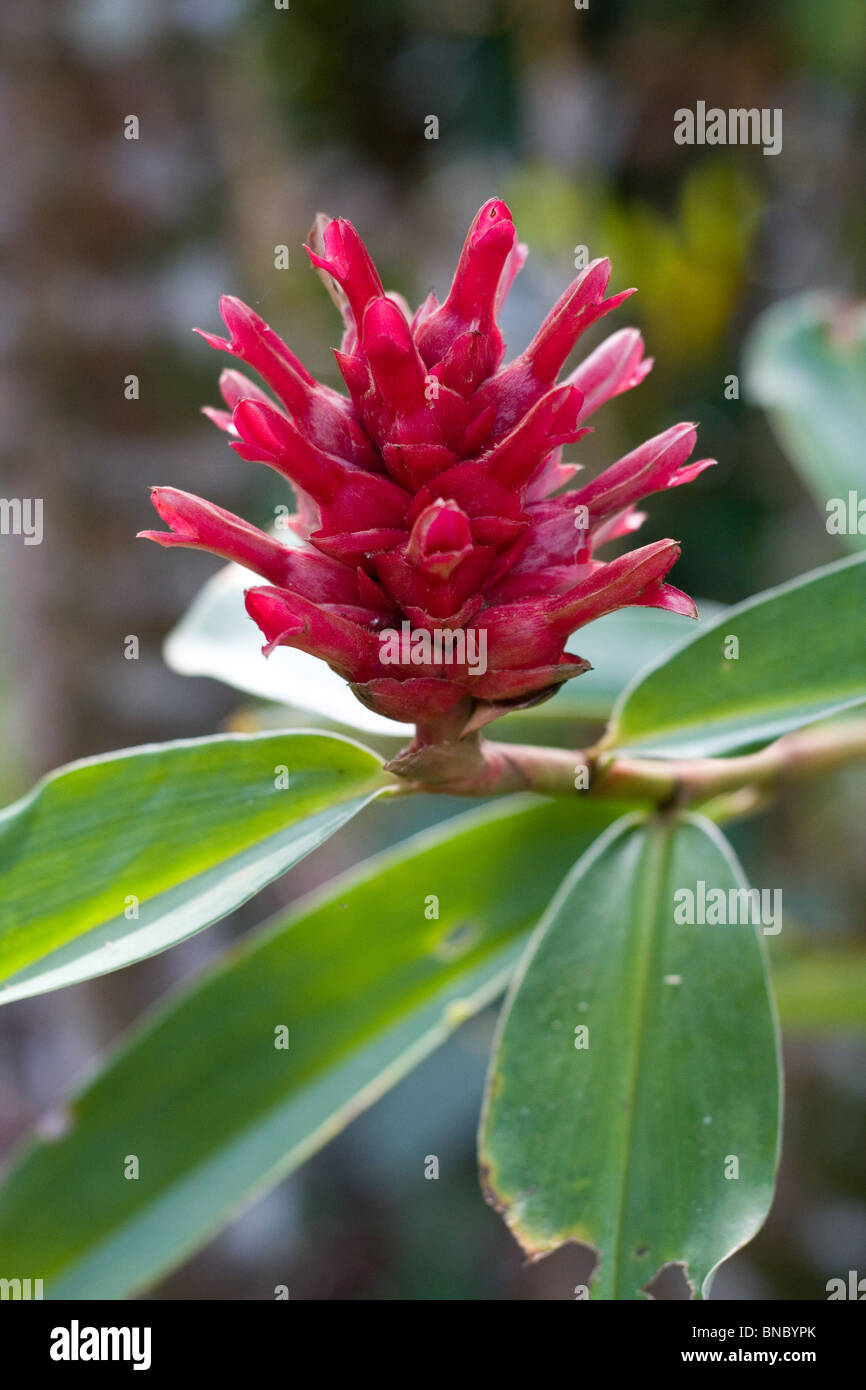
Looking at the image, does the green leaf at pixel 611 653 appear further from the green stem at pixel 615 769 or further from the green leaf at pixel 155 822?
the green leaf at pixel 155 822

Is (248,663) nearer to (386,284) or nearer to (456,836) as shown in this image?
(456,836)

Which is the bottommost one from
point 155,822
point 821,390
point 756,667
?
point 155,822

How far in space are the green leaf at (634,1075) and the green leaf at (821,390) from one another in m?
0.49

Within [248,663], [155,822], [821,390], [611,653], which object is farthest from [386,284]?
[155,822]

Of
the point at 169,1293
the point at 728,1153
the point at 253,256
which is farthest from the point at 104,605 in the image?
the point at 728,1153

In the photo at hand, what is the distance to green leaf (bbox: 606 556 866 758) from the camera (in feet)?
2.41

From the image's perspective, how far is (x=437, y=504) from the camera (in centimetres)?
52

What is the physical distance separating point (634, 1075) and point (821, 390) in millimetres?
796

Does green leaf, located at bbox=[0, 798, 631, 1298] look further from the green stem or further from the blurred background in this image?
the blurred background

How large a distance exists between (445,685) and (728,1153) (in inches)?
14.6

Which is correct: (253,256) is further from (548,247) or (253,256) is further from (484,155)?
(484,155)

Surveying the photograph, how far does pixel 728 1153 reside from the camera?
703 mm
